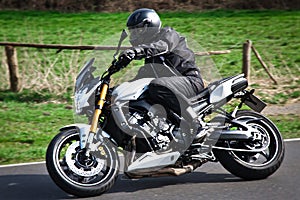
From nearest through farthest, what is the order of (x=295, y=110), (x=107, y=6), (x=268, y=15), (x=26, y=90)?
(x=295, y=110), (x=26, y=90), (x=268, y=15), (x=107, y=6)

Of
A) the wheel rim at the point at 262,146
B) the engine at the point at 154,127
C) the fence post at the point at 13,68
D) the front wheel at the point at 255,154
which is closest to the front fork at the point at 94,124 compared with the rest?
the engine at the point at 154,127

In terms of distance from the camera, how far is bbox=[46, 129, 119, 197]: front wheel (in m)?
6.36

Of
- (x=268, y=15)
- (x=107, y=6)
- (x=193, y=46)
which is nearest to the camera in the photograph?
(x=193, y=46)

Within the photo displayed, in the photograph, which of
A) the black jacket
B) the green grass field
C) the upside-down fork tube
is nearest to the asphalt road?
the upside-down fork tube

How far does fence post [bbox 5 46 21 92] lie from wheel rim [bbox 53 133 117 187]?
21.9ft

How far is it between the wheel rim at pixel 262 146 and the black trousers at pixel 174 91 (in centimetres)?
69

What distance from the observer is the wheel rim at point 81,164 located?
6.43 meters

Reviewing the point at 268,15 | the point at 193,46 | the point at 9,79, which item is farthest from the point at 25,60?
the point at 268,15

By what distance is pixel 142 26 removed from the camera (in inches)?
265

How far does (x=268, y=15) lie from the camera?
2192 centimetres

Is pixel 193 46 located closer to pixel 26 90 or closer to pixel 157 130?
pixel 157 130

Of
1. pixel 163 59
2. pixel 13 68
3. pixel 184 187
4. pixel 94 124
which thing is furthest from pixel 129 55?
pixel 13 68

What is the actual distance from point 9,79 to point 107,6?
1182 cm

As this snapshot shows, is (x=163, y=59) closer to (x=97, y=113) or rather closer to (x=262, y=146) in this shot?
(x=97, y=113)
